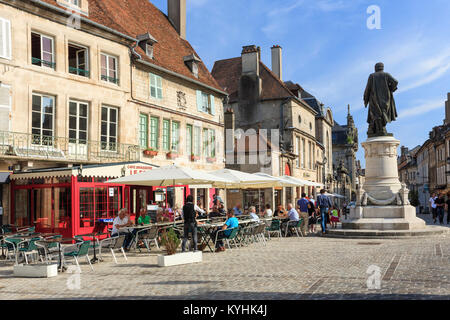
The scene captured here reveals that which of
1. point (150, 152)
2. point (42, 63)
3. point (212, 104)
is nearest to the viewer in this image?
point (42, 63)

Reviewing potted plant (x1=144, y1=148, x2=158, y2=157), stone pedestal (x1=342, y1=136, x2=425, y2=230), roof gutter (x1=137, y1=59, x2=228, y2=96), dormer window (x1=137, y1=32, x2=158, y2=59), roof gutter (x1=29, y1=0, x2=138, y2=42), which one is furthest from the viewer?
dormer window (x1=137, y1=32, x2=158, y2=59)

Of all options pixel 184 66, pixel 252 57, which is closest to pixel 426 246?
pixel 184 66

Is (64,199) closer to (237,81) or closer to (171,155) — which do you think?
(171,155)

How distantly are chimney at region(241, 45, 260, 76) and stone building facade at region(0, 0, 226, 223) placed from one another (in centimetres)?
1132

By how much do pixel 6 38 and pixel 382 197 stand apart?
1347 cm

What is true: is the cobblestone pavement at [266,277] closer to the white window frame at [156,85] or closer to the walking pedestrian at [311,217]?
the walking pedestrian at [311,217]

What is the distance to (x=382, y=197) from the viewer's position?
16.0 metres

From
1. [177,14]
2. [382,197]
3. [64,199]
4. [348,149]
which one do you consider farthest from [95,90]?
[348,149]

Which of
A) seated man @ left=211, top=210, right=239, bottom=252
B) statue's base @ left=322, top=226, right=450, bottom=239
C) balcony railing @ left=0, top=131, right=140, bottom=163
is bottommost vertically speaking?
statue's base @ left=322, top=226, right=450, bottom=239

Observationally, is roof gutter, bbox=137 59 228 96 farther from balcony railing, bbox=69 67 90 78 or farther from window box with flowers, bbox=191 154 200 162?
window box with flowers, bbox=191 154 200 162

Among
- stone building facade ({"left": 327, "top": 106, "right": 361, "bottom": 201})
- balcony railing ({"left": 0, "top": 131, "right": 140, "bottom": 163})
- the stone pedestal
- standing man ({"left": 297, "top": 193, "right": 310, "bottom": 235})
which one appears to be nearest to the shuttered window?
balcony railing ({"left": 0, "top": 131, "right": 140, "bottom": 163})

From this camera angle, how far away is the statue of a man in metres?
16.9

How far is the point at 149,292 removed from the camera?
694 cm
